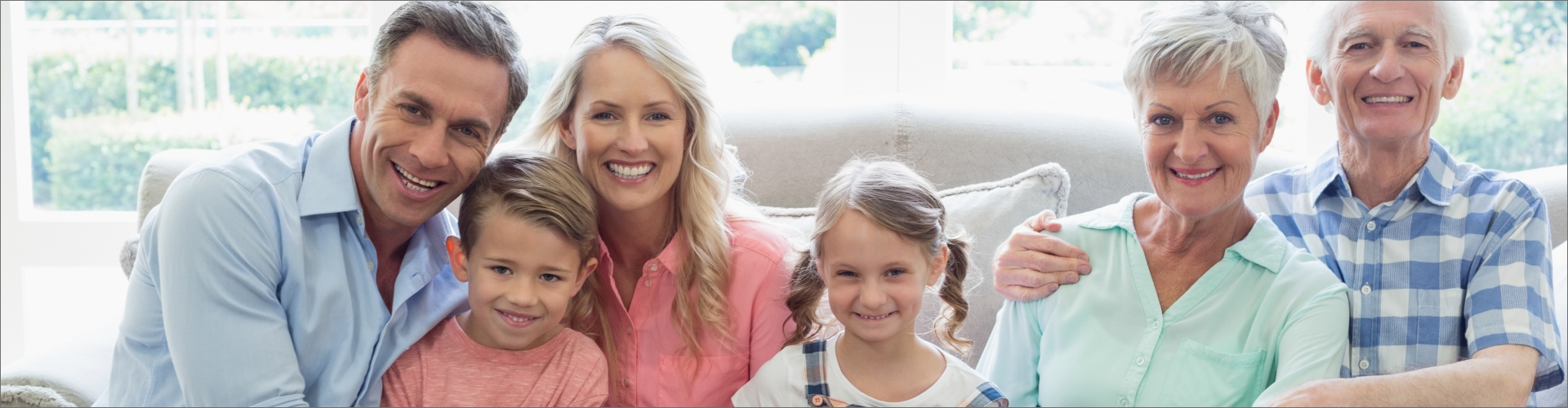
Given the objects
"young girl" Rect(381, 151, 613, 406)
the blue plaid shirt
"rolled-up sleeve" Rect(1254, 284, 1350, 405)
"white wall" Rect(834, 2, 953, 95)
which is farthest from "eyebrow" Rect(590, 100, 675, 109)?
"white wall" Rect(834, 2, 953, 95)

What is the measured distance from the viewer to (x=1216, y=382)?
1482 millimetres

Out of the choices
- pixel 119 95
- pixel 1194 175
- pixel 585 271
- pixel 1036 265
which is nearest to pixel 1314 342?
pixel 1194 175

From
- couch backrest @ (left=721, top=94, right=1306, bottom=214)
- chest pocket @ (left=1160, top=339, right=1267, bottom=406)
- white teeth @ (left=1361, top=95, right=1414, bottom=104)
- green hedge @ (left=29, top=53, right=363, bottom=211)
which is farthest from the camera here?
green hedge @ (left=29, top=53, right=363, bottom=211)

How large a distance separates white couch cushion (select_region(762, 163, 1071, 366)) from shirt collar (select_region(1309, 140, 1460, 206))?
460 mm

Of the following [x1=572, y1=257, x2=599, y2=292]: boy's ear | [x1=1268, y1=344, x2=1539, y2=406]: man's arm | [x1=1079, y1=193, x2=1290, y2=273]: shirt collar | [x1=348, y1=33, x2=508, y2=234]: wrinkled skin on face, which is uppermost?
[x1=348, y1=33, x2=508, y2=234]: wrinkled skin on face

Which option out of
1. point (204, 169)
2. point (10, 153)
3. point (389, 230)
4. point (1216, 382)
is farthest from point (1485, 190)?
point (10, 153)

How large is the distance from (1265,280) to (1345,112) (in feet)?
1.33

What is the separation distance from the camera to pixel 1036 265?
1627 millimetres

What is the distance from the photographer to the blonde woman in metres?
1.65

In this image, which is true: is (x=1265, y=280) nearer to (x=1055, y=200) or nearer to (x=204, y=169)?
(x=1055, y=200)

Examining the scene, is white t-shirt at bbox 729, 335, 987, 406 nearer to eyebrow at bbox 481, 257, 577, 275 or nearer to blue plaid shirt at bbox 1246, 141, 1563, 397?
eyebrow at bbox 481, 257, 577, 275

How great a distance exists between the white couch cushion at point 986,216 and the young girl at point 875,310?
40 cm

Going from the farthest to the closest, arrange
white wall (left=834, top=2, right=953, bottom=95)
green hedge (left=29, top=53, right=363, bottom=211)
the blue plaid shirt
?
green hedge (left=29, top=53, right=363, bottom=211) < white wall (left=834, top=2, right=953, bottom=95) < the blue plaid shirt

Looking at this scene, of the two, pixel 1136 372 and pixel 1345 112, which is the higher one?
pixel 1345 112
